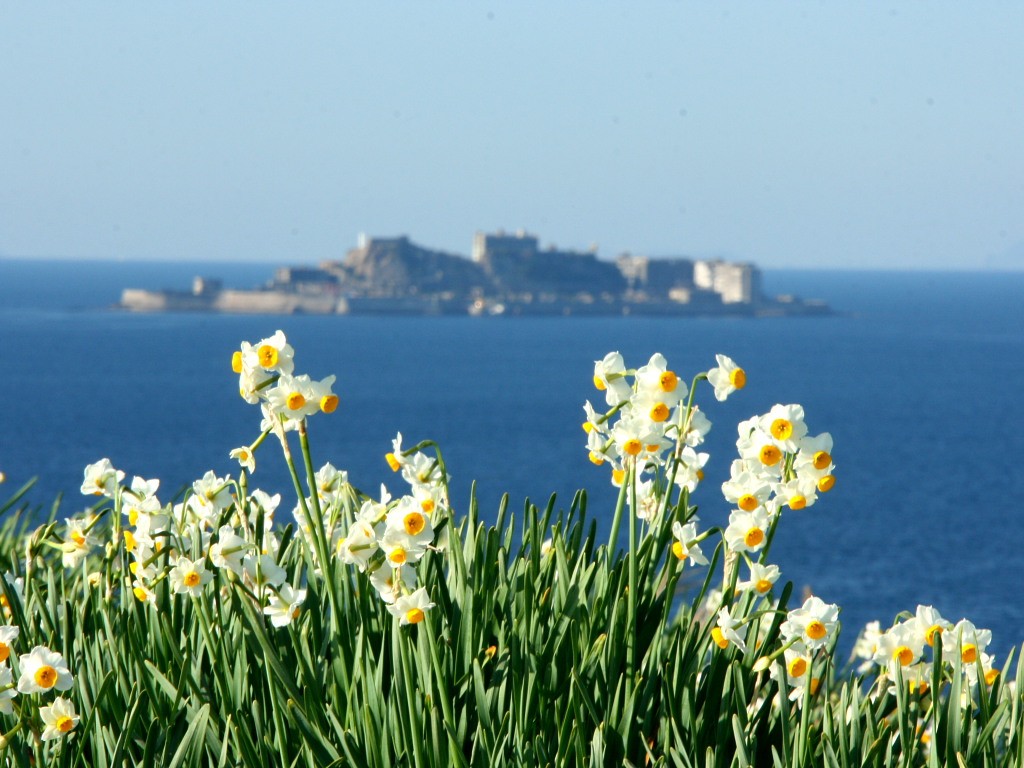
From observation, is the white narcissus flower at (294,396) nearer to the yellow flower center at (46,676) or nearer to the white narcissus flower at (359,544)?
the white narcissus flower at (359,544)

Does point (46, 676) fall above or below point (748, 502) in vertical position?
below

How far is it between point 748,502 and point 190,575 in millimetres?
1081

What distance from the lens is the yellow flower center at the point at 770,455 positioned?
2.31 meters

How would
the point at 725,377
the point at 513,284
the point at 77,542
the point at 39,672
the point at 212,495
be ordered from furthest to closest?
the point at 513,284, the point at 77,542, the point at 212,495, the point at 725,377, the point at 39,672

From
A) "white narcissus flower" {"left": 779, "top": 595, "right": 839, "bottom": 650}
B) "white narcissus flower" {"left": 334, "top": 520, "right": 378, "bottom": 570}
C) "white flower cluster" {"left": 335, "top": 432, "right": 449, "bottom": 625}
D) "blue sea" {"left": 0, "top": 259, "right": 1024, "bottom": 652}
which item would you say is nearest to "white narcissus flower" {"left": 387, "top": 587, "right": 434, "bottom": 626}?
"white flower cluster" {"left": 335, "top": 432, "right": 449, "bottom": 625}

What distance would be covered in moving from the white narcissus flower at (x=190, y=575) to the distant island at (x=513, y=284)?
128 meters

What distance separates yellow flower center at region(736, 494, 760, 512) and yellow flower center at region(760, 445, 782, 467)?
0.24 feet

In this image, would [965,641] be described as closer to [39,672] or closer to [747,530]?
[747,530]

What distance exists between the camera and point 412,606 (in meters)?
2.25

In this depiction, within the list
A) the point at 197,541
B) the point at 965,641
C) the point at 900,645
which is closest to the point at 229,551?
the point at 197,541

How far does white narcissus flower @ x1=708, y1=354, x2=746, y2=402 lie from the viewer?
7.68 ft

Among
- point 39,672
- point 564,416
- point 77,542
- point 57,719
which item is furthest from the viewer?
point 564,416

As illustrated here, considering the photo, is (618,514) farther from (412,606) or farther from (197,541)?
(197,541)

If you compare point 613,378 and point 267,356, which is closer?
point 267,356
